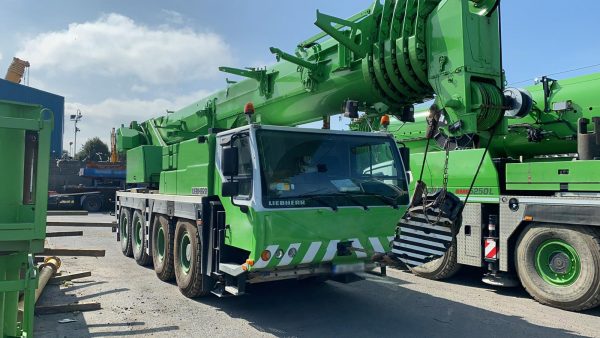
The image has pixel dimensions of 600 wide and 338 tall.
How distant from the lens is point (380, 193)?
590cm

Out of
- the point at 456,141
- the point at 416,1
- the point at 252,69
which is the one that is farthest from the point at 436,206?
the point at 252,69

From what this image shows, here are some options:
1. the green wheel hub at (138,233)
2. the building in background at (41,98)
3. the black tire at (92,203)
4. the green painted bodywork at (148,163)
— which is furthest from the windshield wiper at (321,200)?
the black tire at (92,203)

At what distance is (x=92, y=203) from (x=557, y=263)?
2555 cm

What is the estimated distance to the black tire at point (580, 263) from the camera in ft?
20.6

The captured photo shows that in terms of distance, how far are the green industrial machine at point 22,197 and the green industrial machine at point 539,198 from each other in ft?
13.2

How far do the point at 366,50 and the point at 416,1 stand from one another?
749 mm

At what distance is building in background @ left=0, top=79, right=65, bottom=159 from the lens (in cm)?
903

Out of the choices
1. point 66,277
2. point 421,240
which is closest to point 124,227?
point 66,277

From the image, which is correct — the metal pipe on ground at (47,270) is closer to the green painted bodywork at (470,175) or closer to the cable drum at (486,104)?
the cable drum at (486,104)

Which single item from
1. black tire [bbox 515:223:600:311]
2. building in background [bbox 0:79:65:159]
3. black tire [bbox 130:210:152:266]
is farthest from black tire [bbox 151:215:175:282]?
black tire [bbox 515:223:600:311]

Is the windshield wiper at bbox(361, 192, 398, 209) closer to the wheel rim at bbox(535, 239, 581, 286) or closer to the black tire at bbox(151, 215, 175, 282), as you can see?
the wheel rim at bbox(535, 239, 581, 286)

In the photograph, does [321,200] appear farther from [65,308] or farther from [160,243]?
[160,243]

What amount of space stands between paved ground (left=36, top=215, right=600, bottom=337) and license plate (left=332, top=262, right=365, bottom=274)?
0.60m

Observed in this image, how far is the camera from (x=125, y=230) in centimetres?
1091
